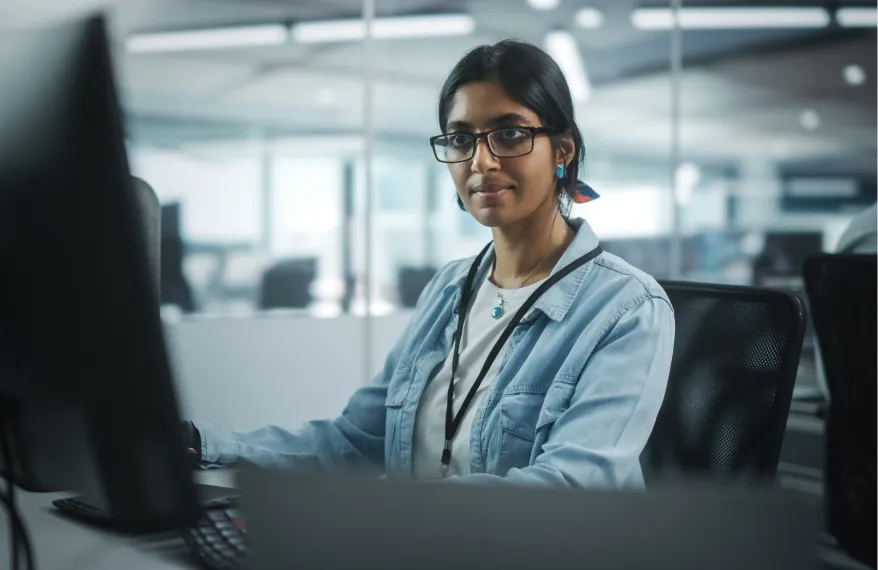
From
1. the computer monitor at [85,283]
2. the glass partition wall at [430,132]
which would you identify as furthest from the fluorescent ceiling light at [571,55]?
the computer monitor at [85,283]

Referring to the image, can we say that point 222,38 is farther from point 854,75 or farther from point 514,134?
point 854,75

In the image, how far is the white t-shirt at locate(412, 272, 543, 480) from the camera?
1.28 metres

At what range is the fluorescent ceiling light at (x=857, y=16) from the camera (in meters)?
4.62

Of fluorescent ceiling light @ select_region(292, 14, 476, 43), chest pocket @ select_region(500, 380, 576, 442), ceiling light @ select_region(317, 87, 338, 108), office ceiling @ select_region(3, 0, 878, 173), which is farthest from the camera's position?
ceiling light @ select_region(317, 87, 338, 108)

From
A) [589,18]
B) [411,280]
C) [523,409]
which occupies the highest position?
[589,18]

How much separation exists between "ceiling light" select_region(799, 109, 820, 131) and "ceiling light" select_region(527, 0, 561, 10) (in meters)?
2.41

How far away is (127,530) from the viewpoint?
54 centimetres

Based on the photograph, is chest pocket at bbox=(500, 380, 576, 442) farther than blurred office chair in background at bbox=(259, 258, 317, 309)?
No

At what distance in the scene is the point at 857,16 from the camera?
4.64 metres

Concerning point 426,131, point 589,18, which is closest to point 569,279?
point 589,18

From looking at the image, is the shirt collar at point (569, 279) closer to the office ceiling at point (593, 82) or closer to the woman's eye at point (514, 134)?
the woman's eye at point (514, 134)

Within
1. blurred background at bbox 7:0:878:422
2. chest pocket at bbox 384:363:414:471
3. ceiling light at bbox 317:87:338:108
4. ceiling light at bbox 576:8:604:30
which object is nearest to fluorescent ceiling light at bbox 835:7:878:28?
blurred background at bbox 7:0:878:422

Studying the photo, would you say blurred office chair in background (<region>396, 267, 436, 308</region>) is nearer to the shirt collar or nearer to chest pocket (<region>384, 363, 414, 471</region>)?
chest pocket (<region>384, 363, 414, 471</region>)

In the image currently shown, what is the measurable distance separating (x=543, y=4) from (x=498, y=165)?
342cm
